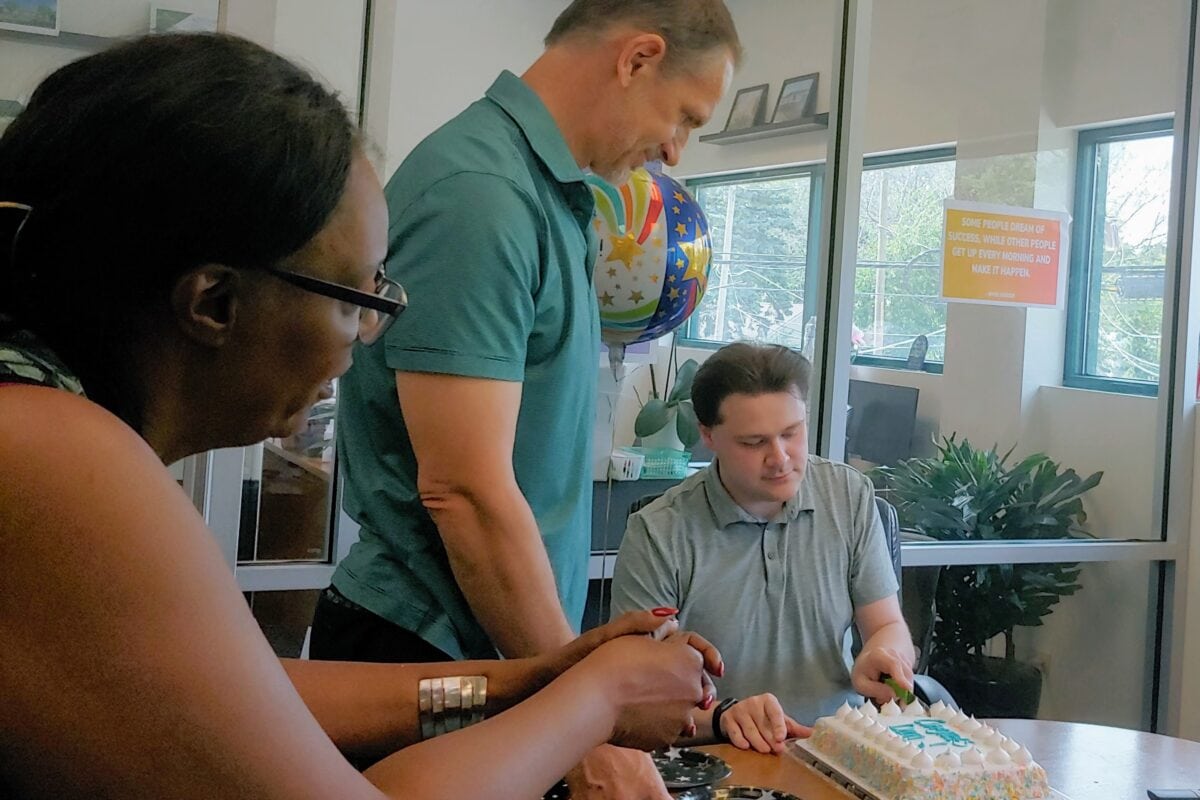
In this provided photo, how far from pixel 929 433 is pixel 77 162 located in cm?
313

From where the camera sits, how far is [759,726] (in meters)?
1.60

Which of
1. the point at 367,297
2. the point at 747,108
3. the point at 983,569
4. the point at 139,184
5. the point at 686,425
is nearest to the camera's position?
the point at 139,184

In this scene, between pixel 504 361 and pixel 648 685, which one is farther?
pixel 504 361

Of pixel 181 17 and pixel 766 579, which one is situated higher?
pixel 181 17

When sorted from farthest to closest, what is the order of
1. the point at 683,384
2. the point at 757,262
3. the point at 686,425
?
the point at 757,262, the point at 683,384, the point at 686,425

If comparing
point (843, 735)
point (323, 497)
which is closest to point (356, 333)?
point (843, 735)

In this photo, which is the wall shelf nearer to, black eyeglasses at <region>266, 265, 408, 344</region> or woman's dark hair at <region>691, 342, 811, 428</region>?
woman's dark hair at <region>691, 342, 811, 428</region>

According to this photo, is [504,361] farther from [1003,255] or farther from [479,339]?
[1003,255]

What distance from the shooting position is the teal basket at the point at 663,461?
3.13 metres

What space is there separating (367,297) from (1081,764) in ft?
4.35

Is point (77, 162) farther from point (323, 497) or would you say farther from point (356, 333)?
point (323, 497)

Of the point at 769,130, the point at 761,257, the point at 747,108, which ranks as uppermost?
the point at 747,108

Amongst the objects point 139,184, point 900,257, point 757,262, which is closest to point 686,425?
point 900,257

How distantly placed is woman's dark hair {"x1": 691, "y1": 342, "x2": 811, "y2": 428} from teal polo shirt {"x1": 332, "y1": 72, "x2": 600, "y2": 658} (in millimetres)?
757
